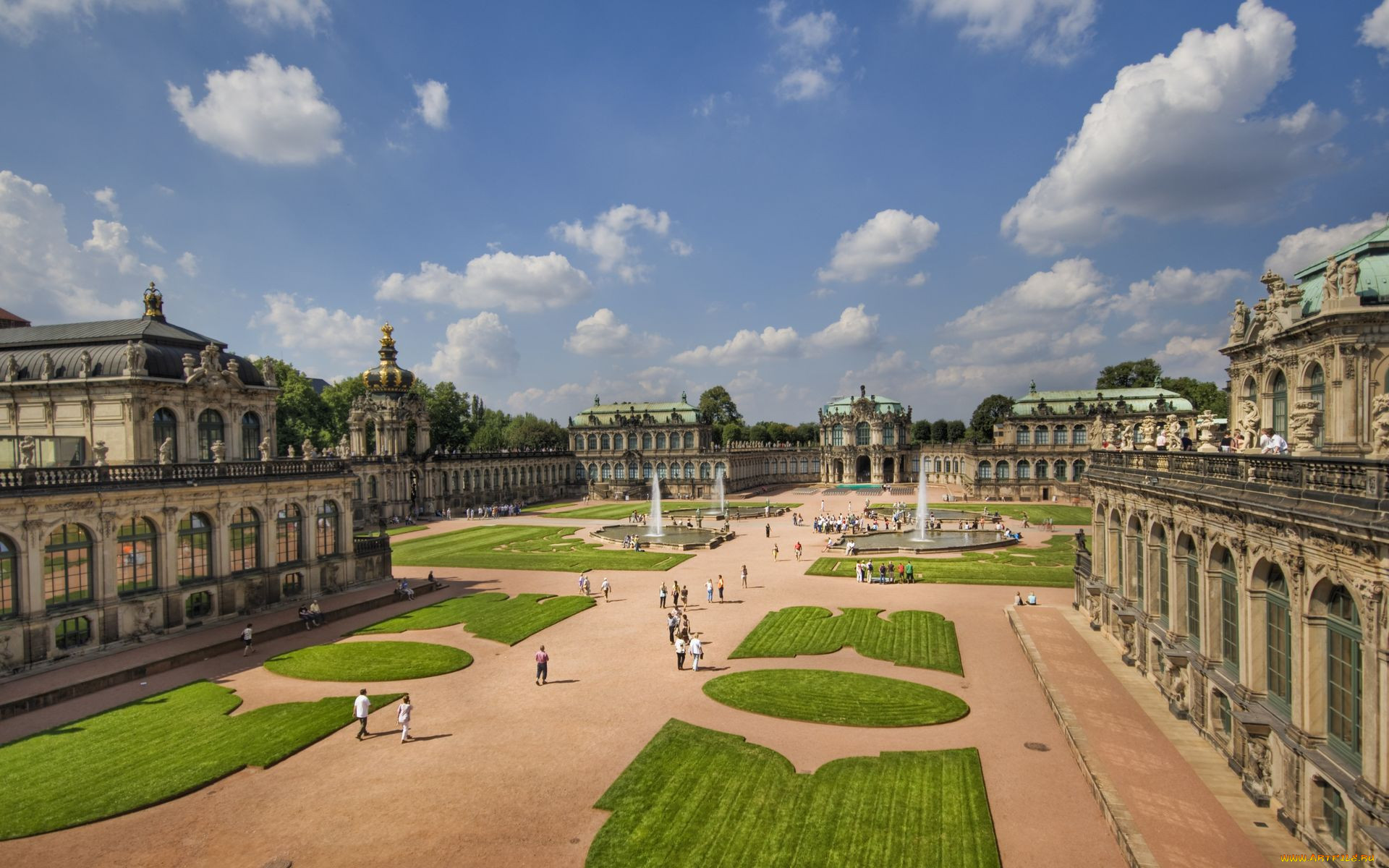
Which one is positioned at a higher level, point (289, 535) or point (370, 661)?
point (289, 535)

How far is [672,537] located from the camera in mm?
62781

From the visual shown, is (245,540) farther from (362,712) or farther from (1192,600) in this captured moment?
(1192,600)

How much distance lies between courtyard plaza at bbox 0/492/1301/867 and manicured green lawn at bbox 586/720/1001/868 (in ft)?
1.59

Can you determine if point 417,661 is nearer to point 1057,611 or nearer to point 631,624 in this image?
point 631,624

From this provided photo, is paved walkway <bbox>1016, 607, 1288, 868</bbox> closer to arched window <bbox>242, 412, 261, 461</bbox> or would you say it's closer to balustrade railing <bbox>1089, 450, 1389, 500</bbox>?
balustrade railing <bbox>1089, 450, 1389, 500</bbox>

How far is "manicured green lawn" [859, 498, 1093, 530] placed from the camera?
73.3 metres

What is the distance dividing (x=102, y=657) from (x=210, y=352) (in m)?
18.4

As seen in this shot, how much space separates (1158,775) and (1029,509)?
2758 inches

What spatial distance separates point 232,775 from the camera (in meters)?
19.8

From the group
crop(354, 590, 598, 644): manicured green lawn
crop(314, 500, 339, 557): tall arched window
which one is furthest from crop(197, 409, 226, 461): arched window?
crop(354, 590, 598, 644): manicured green lawn

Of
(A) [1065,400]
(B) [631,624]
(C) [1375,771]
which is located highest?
(A) [1065,400]

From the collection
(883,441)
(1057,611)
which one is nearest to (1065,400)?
(883,441)

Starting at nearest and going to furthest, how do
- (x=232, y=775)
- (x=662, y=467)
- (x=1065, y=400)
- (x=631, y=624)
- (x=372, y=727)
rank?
(x=232, y=775)
(x=372, y=727)
(x=631, y=624)
(x=1065, y=400)
(x=662, y=467)

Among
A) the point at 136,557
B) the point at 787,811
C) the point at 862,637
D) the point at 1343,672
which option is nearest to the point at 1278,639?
the point at 1343,672
